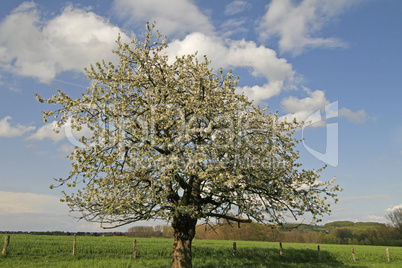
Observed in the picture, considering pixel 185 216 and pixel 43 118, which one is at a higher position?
pixel 43 118

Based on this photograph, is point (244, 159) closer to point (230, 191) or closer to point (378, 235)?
point (230, 191)

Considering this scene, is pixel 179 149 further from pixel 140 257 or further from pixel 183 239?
pixel 140 257

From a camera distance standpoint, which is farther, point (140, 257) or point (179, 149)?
point (140, 257)

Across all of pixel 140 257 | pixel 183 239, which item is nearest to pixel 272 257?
pixel 140 257

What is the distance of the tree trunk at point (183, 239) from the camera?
16359 millimetres

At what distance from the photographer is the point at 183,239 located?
54.9ft

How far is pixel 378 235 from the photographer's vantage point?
9225 centimetres

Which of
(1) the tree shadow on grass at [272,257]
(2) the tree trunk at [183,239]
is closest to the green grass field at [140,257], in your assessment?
(1) the tree shadow on grass at [272,257]

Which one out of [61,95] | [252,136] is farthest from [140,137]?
[252,136]

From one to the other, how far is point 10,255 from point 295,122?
28.4 m

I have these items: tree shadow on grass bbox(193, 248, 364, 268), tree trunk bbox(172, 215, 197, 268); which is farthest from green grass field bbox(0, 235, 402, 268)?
tree trunk bbox(172, 215, 197, 268)

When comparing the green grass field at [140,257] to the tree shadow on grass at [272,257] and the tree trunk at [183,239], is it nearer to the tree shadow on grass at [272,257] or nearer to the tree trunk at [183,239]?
the tree shadow on grass at [272,257]

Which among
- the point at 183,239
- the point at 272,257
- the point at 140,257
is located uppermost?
the point at 183,239

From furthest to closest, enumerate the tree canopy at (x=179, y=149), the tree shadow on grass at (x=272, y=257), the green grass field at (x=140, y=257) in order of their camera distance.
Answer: the tree shadow on grass at (x=272, y=257), the green grass field at (x=140, y=257), the tree canopy at (x=179, y=149)
